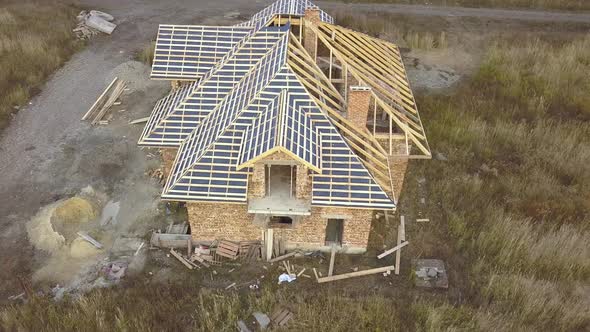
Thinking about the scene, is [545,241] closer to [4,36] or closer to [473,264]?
[473,264]

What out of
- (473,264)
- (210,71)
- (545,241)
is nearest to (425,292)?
(473,264)

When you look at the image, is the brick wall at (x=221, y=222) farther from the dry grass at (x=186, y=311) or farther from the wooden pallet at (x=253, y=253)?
the dry grass at (x=186, y=311)

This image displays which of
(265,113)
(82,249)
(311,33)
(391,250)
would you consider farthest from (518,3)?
(82,249)

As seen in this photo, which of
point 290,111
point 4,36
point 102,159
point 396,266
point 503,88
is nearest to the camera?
point 290,111

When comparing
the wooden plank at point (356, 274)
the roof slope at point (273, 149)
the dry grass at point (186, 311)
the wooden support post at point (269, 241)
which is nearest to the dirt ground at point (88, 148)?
the dry grass at point (186, 311)

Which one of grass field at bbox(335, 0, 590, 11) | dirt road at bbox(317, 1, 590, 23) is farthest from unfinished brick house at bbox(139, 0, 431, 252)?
grass field at bbox(335, 0, 590, 11)

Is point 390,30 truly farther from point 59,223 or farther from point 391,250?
point 59,223

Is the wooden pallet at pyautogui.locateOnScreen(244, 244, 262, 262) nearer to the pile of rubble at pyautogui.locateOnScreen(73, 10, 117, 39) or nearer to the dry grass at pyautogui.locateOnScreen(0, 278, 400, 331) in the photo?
the dry grass at pyautogui.locateOnScreen(0, 278, 400, 331)
